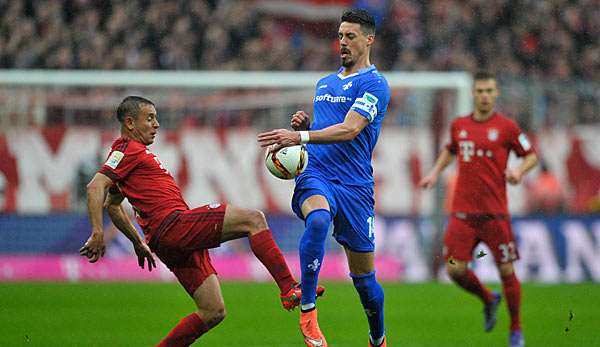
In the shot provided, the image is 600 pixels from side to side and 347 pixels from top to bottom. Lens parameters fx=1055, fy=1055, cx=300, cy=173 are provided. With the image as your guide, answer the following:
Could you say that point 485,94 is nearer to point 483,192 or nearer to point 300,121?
point 483,192

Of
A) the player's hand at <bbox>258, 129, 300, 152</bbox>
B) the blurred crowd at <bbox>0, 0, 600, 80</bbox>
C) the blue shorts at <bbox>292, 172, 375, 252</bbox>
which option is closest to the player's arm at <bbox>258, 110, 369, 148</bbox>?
the player's hand at <bbox>258, 129, 300, 152</bbox>

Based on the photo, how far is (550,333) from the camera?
9.99 m

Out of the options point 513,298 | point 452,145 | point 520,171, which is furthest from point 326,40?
point 513,298

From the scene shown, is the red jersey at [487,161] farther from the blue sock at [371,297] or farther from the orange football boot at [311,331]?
the orange football boot at [311,331]

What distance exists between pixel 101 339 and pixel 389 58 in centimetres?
1161

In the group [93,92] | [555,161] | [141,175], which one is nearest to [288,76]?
[93,92]

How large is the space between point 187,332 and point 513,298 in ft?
12.1

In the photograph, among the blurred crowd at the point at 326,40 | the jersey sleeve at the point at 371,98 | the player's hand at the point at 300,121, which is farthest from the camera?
the blurred crowd at the point at 326,40

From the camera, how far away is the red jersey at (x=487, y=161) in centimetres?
994

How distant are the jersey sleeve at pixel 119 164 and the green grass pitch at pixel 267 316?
2.53m

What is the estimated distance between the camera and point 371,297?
24.9 feet

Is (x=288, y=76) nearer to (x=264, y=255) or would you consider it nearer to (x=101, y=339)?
(x=101, y=339)

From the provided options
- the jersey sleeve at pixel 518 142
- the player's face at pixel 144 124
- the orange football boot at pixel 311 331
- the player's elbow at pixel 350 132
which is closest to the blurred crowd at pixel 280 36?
the jersey sleeve at pixel 518 142

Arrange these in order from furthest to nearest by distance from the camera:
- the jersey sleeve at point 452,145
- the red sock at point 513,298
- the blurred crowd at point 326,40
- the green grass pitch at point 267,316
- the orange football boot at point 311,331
A: 1. the blurred crowd at point 326,40
2. the jersey sleeve at point 452,145
3. the green grass pitch at point 267,316
4. the red sock at point 513,298
5. the orange football boot at point 311,331
